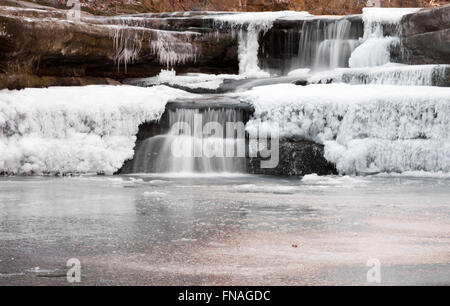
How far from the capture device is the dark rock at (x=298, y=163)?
12055 millimetres

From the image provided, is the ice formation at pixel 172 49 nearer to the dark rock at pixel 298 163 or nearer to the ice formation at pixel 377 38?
the ice formation at pixel 377 38

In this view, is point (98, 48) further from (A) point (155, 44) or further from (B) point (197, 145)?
(B) point (197, 145)

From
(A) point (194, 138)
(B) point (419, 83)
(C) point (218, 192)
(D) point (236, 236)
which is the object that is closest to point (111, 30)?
(A) point (194, 138)

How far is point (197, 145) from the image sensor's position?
12.2 m

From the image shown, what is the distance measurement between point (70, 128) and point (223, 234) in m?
7.77

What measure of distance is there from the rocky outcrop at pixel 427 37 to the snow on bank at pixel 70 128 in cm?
591

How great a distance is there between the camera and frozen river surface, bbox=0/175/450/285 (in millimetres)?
4105

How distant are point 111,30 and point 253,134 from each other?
478cm

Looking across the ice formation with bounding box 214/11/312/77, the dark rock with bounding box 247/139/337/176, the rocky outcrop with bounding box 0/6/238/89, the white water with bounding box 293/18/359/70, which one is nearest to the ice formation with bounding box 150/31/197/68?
the rocky outcrop with bounding box 0/6/238/89

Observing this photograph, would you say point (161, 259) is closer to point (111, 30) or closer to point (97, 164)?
point (97, 164)

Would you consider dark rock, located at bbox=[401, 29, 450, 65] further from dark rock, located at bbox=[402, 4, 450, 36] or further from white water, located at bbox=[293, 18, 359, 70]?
white water, located at bbox=[293, 18, 359, 70]

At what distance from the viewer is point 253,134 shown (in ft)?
40.8

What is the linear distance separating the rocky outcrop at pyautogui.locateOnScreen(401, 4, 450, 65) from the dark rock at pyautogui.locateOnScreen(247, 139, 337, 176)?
4.75 metres

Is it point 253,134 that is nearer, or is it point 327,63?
point 253,134
